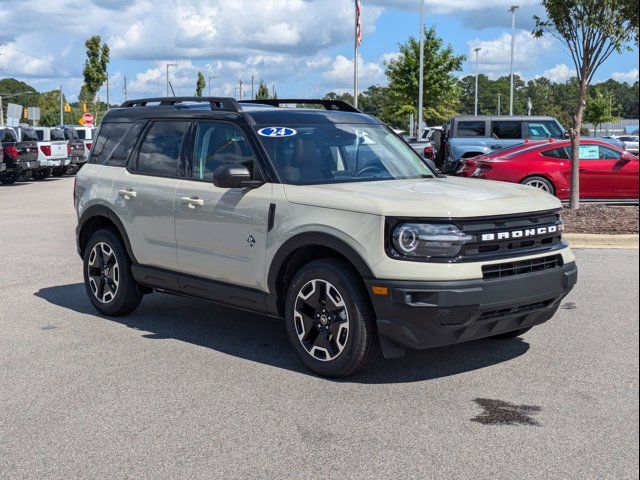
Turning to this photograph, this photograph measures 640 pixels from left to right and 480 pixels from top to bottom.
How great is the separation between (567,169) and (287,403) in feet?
42.8

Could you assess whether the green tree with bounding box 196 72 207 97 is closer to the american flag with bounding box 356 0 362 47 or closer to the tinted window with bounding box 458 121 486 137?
the american flag with bounding box 356 0 362 47

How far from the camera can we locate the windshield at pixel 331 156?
6.20 meters

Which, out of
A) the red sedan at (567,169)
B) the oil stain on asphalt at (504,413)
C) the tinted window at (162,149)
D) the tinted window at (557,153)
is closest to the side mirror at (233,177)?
the tinted window at (162,149)

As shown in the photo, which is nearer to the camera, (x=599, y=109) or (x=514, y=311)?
(x=514, y=311)

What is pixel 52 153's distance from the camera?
104ft

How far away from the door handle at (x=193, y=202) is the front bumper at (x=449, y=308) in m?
1.81

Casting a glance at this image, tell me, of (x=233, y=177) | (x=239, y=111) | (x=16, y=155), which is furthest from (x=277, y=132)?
(x=16, y=155)

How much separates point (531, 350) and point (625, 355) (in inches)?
26.0

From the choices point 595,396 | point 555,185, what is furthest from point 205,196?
point 555,185

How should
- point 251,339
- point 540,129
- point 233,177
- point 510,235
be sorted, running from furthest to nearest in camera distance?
point 540,129
point 251,339
point 233,177
point 510,235

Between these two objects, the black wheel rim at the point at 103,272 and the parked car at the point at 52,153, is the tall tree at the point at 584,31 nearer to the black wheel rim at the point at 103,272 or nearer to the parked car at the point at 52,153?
the black wheel rim at the point at 103,272

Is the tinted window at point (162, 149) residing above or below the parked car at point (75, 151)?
above

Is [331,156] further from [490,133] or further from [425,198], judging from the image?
[490,133]

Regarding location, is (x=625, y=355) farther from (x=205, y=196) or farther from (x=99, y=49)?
(x=99, y=49)
